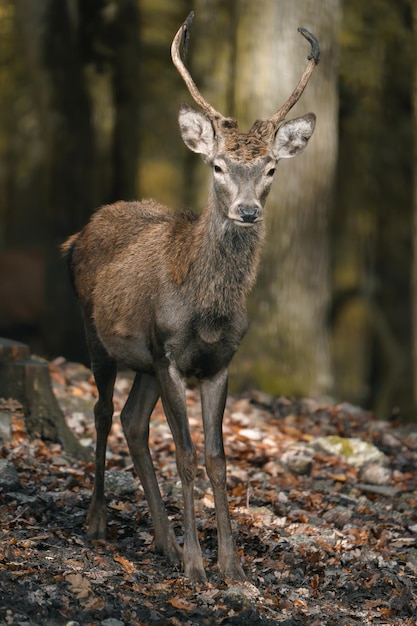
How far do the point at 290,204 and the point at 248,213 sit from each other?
5.96m

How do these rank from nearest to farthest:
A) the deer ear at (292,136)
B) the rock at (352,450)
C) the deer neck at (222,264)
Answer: the deer neck at (222,264)
the deer ear at (292,136)
the rock at (352,450)

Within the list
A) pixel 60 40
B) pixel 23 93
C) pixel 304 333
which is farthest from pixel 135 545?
pixel 23 93

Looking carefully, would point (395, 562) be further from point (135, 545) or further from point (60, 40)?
point (60, 40)

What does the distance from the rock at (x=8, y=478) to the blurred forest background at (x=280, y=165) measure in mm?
5003

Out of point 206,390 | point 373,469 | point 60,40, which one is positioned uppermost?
point 60,40

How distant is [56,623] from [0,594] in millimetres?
351

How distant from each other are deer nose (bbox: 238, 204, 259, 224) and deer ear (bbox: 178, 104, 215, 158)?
0.66 meters

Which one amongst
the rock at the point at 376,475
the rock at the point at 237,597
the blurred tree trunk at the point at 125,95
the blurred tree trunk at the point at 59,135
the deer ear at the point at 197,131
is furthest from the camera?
the blurred tree trunk at the point at 125,95

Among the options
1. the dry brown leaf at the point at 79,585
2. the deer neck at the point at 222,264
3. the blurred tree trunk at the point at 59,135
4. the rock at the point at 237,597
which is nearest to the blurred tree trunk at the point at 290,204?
the blurred tree trunk at the point at 59,135

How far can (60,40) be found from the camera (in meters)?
15.5

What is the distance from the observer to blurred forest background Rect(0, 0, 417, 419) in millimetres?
13281

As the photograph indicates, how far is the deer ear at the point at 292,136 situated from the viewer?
26.2ft

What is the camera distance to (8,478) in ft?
27.7

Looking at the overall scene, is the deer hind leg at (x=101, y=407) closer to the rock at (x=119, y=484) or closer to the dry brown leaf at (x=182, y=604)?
the rock at (x=119, y=484)
